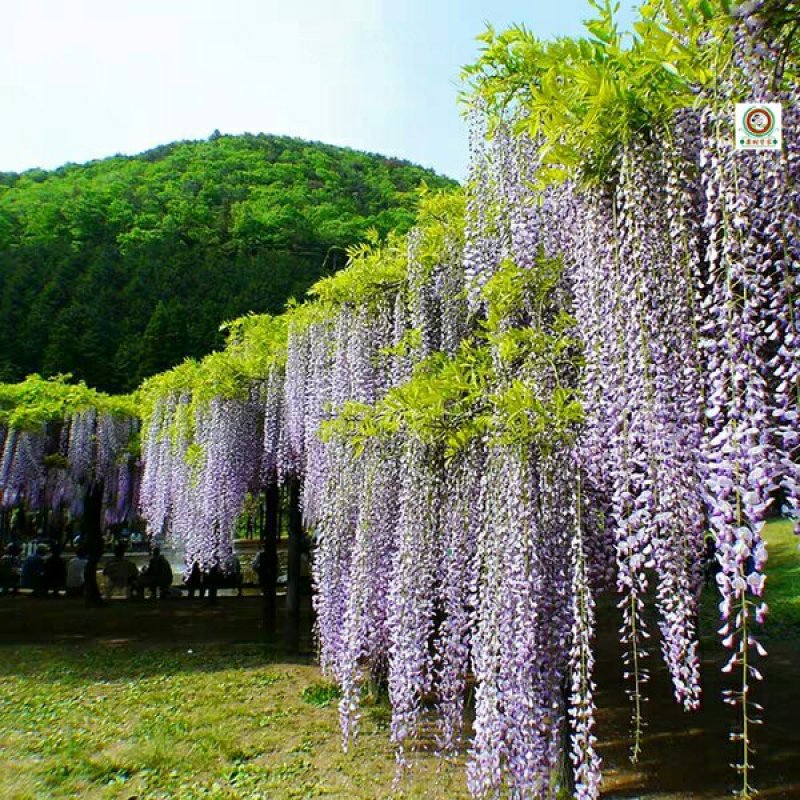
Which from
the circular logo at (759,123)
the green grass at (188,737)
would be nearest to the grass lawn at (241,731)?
the green grass at (188,737)

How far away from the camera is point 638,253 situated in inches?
110

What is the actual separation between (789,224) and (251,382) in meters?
7.70

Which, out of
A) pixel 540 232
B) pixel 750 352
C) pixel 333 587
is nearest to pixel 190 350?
pixel 333 587

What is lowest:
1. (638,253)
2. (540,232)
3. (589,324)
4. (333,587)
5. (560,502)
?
(333,587)

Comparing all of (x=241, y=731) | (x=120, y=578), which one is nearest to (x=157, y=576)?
(x=120, y=578)

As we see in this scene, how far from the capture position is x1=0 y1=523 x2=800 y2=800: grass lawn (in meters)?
5.30

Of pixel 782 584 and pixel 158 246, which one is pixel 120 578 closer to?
pixel 782 584

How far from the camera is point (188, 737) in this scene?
6.37 metres

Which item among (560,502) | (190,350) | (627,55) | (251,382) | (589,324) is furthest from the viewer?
(190,350)

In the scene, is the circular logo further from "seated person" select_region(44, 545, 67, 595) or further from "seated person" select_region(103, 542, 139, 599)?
"seated person" select_region(44, 545, 67, 595)

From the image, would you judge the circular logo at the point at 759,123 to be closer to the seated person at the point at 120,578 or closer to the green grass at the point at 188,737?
the green grass at the point at 188,737

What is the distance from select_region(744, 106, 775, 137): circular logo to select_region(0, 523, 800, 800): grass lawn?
3.76 metres

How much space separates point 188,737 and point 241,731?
469mm

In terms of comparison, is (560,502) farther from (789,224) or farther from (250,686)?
(250,686)
